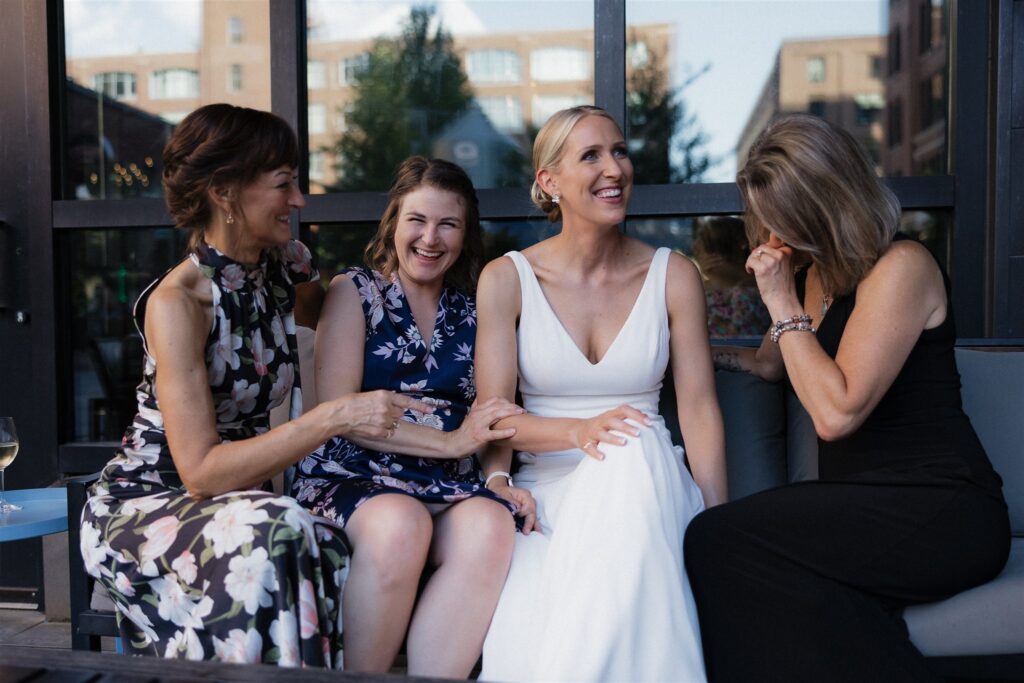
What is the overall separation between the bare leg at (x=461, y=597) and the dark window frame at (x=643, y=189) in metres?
1.32

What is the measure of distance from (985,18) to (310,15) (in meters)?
2.57

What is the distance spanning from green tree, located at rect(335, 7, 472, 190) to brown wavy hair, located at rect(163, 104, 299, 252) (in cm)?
201

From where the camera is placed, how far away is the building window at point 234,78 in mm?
4074

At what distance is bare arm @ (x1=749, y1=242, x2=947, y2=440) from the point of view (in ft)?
6.01

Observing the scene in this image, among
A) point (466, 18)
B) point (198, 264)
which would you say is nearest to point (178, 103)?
point (466, 18)

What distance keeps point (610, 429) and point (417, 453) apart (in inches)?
19.1

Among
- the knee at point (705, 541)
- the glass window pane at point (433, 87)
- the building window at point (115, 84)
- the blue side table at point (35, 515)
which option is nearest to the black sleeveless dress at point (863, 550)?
the knee at point (705, 541)

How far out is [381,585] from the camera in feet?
5.98

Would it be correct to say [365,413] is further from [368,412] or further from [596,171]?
[596,171]

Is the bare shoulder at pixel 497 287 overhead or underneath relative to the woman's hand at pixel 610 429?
overhead

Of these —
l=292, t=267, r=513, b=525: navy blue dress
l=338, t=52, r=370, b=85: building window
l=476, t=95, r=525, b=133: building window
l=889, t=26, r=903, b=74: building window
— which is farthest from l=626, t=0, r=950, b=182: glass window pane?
l=292, t=267, r=513, b=525: navy blue dress

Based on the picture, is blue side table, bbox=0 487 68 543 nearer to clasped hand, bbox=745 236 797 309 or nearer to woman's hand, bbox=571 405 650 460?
woman's hand, bbox=571 405 650 460

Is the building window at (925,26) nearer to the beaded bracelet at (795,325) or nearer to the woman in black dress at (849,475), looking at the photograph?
the woman in black dress at (849,475)

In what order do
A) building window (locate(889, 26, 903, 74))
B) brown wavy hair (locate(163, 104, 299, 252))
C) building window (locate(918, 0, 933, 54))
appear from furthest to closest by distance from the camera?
building window (locate(889, 26, 903, 74)) < building window (locate(918, 0, 933, 54)) < brown wavy hair (locate(163, 104, 299, 252))
